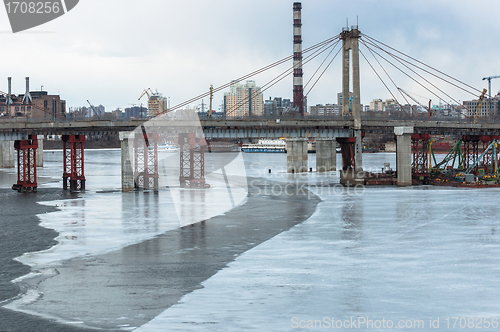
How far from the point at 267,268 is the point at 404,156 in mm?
60903

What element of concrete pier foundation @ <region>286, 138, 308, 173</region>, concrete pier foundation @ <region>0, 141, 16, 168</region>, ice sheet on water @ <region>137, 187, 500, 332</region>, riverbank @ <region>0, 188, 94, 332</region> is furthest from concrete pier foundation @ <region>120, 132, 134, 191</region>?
concrete pier foundation @ <region>0, 141, 16, 168</region>

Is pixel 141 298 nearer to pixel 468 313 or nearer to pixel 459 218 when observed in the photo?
pixel 468 313

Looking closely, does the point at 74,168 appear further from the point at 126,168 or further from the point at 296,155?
the point at 296,155

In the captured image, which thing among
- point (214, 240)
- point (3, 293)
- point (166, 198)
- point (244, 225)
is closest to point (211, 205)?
point (166, 198)

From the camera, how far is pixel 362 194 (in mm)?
72500

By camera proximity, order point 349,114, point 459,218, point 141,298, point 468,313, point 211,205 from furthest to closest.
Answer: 1. point 349,114
2. point 211,205
3. point 459,218
4. point 141,298
5. point 468,313

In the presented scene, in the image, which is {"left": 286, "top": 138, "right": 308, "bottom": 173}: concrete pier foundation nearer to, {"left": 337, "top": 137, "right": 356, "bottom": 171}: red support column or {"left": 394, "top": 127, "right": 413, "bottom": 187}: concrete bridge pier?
{"left": 337, "top": 137, "right": 356, "bottom": 171}: red support column

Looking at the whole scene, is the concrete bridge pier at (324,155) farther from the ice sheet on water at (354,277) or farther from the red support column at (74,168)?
the ice sheet on water at (354,277)

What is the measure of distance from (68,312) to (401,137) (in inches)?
2861

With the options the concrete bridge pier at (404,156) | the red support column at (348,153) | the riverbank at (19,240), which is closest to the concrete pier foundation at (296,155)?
the red support column at (348,153)

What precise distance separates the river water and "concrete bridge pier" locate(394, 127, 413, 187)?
1068 inches

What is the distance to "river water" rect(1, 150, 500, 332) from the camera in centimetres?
2236

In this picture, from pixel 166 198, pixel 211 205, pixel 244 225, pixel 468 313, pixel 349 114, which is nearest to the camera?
pixel 468 313

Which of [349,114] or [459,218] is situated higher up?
[349,114]
